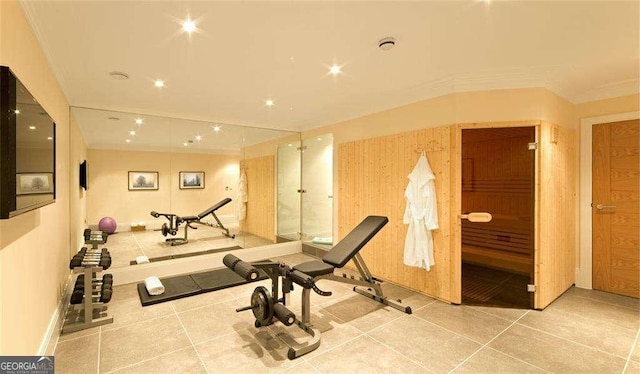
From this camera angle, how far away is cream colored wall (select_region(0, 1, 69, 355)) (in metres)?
1.53

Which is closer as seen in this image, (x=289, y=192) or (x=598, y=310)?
(x=598, y=310)

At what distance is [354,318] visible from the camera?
9.75 ft

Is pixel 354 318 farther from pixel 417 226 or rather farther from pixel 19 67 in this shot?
pixel 19 67

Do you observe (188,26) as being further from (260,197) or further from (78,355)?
(260,197)

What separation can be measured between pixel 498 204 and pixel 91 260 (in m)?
5.93

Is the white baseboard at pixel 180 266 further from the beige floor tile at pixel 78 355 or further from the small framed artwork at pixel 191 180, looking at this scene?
the beige floor tile at pixel 78 355

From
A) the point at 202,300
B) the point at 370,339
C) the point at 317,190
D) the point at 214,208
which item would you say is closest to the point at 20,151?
the point at 202,300

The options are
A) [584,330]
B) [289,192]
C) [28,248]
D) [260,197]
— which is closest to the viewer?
[28,248]

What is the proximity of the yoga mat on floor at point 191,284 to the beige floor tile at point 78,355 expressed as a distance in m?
0.75

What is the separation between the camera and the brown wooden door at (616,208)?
343 centimetres

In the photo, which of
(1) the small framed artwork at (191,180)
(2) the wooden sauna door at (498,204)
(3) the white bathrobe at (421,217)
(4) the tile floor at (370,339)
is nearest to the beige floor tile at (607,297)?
(4) the tile floor at (370,339)

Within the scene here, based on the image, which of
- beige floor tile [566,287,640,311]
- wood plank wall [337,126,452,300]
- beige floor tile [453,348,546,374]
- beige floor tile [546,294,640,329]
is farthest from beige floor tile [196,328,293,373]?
beige floor tile [566,287,640,311]

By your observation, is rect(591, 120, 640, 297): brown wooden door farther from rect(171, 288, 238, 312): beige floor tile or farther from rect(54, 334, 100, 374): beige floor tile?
rect(54, 334, 100, 374): beige floor tile

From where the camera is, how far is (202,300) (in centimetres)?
340
